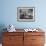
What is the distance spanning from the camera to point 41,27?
4562 mm

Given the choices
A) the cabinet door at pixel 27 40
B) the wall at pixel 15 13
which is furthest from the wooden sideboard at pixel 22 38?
the wall at pixel 15 13

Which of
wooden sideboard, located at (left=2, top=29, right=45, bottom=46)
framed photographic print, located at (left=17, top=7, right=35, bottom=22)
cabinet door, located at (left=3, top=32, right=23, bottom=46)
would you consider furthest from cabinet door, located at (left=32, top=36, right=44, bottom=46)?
framed photographic print, located at (left=17, top=7, right=35, bottom=22)

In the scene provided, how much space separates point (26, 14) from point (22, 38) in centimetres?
91

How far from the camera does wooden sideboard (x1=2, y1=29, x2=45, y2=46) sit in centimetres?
404

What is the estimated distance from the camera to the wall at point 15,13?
4504 millimetres

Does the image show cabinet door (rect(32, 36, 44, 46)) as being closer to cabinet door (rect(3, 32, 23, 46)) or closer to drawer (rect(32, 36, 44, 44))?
drawer (rect(32, 36, 44, 44))

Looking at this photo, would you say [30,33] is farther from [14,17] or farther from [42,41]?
[14,17]

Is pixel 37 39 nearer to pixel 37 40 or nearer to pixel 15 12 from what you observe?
pixel 37 40

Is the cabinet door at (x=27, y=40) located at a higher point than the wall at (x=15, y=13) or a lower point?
lower

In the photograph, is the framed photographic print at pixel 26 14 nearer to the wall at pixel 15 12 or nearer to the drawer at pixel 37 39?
the wall at pixel 15 12

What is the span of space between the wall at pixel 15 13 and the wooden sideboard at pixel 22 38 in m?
0.57

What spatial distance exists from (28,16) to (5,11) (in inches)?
31.1

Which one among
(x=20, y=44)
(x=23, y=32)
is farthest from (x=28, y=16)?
(x=20, y=44)

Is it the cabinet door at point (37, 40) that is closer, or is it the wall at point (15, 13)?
the cabinet door at point (37, 40)
